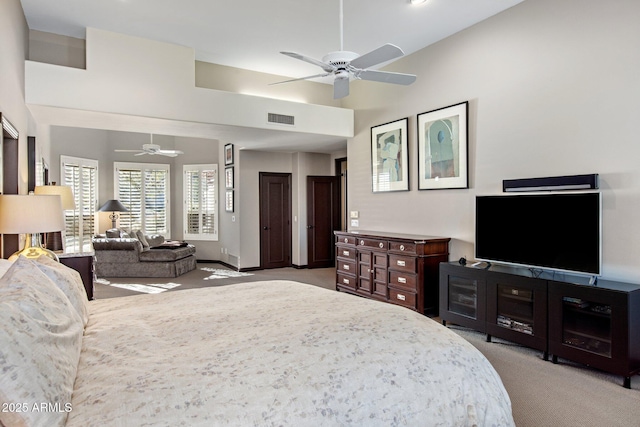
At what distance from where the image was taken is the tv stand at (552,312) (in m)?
2.86

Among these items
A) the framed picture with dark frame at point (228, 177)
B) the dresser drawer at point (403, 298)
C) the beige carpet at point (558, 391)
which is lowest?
the beige carpet at point (558, 391)

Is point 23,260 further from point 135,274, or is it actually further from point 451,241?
point 135,274

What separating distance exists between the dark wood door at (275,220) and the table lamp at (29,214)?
17.4ft

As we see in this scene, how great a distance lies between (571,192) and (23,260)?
4.09 meters

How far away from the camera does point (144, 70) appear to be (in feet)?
15.7

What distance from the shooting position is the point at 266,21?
14.6ft

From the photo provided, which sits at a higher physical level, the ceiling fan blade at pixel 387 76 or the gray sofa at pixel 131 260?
→ the ceiling fan blade at pixel 387 76

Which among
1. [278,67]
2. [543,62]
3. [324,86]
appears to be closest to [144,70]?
[278,67]

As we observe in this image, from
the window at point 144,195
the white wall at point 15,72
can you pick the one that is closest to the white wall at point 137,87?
the white wall at point 15,72

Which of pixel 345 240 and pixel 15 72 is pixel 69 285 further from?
pixel 345 240

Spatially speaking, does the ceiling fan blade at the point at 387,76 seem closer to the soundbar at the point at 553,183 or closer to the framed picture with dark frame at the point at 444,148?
the framed picture with dark frame at the point at 444,148

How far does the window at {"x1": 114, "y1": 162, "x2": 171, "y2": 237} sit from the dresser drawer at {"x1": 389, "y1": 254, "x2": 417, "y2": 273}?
280 inches

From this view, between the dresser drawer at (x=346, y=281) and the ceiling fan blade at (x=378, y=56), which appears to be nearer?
the ceiling fan blade at (x=378, y=56)

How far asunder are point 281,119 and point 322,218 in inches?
126
